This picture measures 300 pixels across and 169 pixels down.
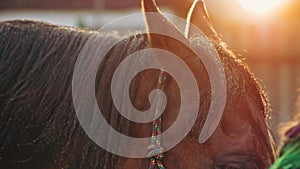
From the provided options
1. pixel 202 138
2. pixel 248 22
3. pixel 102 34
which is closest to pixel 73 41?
pixel 102 34

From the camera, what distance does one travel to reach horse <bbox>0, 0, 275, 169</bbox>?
254 cm

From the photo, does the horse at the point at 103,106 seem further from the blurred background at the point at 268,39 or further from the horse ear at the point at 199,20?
the blurred background at the point at 268,39

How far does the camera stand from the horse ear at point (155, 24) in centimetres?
249

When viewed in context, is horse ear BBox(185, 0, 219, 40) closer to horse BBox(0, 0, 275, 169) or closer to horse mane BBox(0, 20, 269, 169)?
horse BBox(0, 0, 275, 169)

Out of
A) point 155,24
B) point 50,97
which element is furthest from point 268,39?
point 155,24

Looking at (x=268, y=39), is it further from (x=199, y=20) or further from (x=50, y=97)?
(x=50, y=97)

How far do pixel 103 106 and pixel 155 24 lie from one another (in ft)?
1.35

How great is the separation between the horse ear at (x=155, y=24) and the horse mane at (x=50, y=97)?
15 cm

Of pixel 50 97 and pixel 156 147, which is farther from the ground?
pixel 50 97

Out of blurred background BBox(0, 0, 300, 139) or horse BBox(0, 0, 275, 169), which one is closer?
horse BBox(0, 0, 275, 169)

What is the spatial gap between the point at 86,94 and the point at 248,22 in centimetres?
1218

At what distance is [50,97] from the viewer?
274cm

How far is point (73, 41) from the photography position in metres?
2.89

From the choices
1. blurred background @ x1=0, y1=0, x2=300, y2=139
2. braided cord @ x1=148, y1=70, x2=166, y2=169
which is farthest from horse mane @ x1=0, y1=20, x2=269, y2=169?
blurred background @ x1=0, y1=0, x2=300, y2=139
